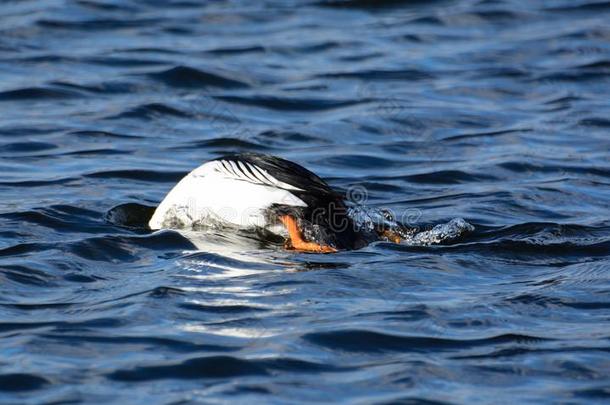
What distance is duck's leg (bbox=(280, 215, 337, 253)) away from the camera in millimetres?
7258

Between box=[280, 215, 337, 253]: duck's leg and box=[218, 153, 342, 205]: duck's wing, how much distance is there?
0.16 meters

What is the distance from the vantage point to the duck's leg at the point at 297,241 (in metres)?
7.26

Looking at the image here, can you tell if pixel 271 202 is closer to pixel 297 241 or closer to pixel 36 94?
pixel 297 241

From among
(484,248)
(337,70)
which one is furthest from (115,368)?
(337,70)

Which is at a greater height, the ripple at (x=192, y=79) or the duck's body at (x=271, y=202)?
the ripple at (x=192, y=79)

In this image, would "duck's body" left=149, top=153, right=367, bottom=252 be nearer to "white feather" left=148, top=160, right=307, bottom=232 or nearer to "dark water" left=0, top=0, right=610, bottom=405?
"white feather" left=148, top=160, right=307, bottom=232

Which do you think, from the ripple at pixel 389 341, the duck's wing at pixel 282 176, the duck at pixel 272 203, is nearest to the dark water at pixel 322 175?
the ripple at pixel 389 341

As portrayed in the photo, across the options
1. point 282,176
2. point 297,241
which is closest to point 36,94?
point 282,176

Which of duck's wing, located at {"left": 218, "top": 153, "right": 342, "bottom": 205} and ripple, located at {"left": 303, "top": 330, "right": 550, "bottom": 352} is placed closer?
ripple, located at {"left": 303, "top": 330, "right": 550, "bottom": 352}

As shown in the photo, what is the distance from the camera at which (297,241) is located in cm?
729

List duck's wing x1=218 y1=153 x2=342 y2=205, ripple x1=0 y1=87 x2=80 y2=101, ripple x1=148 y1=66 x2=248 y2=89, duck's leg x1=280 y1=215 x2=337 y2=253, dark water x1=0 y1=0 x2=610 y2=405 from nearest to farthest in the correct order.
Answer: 1. dark water x1=0 y1=0 x2=610 y2=405
2. duck's leg x1=280 y1=215 x2=337 y2=253
3. duck's wing x1=218 y1=153 x2=342 y2=205
4. ripple x1=0 y1=87 x2=80 y2=101
5. ripple x1=148 y1=66 x2=248 y2=89

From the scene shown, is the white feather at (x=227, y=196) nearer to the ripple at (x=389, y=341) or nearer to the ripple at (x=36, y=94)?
the ripple at (x=389, y=341)

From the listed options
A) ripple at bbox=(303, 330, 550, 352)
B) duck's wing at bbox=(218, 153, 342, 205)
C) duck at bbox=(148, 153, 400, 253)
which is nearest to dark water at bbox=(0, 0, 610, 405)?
ripple at bbox=(303, 330, 550, 352)

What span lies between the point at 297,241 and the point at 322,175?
9.41ft
